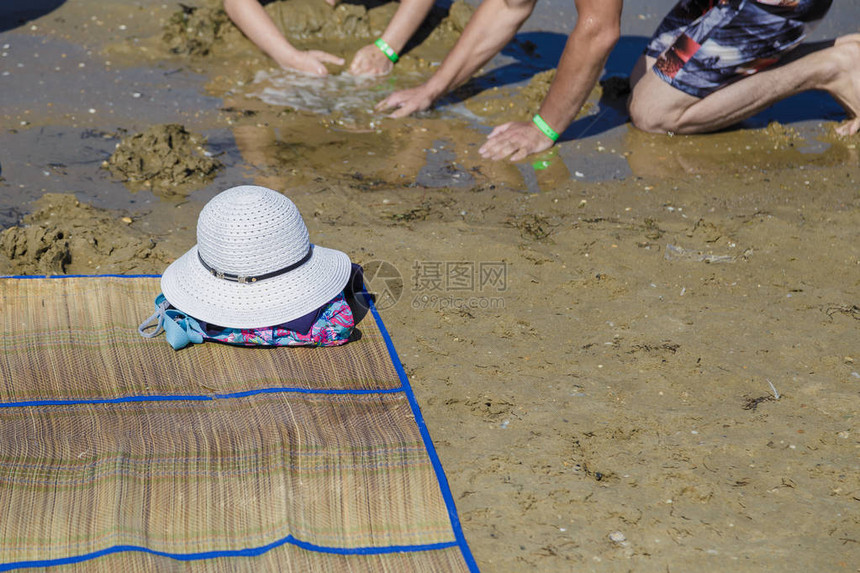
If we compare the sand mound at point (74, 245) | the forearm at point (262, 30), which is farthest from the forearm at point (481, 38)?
the sand mound at point (74, 245)

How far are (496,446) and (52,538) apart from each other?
1.12 metres

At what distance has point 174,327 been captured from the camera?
248cm

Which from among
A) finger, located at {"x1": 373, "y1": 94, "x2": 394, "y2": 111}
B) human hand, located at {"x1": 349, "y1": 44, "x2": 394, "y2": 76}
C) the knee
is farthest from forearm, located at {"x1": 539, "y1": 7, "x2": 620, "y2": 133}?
human hand, located at {"x1": 349, "y1": 44, "x2": 394, "y2": 76}

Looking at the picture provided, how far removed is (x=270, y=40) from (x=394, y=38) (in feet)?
2.43

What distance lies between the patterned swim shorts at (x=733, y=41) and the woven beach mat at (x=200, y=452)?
7.63 feet

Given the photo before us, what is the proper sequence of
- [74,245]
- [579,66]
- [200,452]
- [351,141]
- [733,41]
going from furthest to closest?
[351,141], [733,41], [579,66], [74,245], [200,452]

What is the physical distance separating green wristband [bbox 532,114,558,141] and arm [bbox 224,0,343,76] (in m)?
1.42

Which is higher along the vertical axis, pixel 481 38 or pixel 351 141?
pixel 481 38

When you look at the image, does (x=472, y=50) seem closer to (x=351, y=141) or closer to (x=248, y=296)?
(x=351, y=141)

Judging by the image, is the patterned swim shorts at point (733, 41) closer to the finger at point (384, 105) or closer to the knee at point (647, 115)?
the knee at point (647, 115)

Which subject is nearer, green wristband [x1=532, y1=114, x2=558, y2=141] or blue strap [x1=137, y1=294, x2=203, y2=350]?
blue strap [x1=137, y1=294, x2=203, y2=350]

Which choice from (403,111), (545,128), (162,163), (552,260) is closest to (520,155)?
(545,128)

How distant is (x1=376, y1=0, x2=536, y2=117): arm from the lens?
424 centimetres

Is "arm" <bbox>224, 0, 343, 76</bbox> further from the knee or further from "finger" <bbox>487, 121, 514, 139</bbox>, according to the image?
the knee
